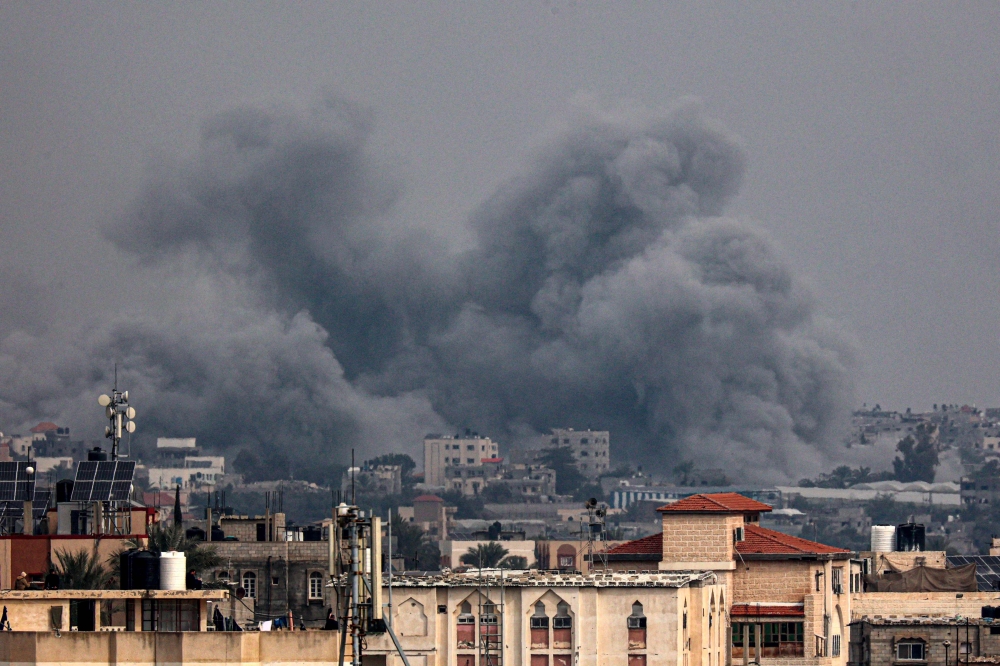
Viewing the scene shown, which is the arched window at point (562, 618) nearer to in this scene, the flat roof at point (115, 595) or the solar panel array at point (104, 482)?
the solar panel array at point (104, 482)

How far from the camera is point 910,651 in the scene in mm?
55969

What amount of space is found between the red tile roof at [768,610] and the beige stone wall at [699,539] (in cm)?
105

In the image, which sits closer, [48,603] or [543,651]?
[48,603]

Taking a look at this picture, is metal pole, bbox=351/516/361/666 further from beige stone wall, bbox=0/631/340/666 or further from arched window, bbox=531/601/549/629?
arched window, bbox=531/601/549/629

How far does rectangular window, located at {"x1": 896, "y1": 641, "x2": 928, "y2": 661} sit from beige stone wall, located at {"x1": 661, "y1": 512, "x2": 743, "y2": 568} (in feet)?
17.6

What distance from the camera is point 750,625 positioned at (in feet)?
170

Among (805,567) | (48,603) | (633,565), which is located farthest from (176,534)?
(48,603)

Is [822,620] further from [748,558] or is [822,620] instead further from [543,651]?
[543,651]

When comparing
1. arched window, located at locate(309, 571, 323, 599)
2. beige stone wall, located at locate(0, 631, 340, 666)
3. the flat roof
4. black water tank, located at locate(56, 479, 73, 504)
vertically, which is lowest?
beige stone wall, located at locate(0, 631, 340, 666)

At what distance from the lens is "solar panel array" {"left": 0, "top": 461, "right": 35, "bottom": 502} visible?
5422 cm

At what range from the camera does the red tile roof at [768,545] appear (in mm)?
53500

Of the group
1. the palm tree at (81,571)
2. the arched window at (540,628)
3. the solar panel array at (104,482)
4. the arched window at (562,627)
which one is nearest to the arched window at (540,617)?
the arched window at (540,628)

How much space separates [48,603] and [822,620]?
1046 inches

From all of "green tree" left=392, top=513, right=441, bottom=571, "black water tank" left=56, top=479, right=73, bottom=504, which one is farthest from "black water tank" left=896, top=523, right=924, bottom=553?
"green tree" left=392, top=513, right=441, bottom=571
